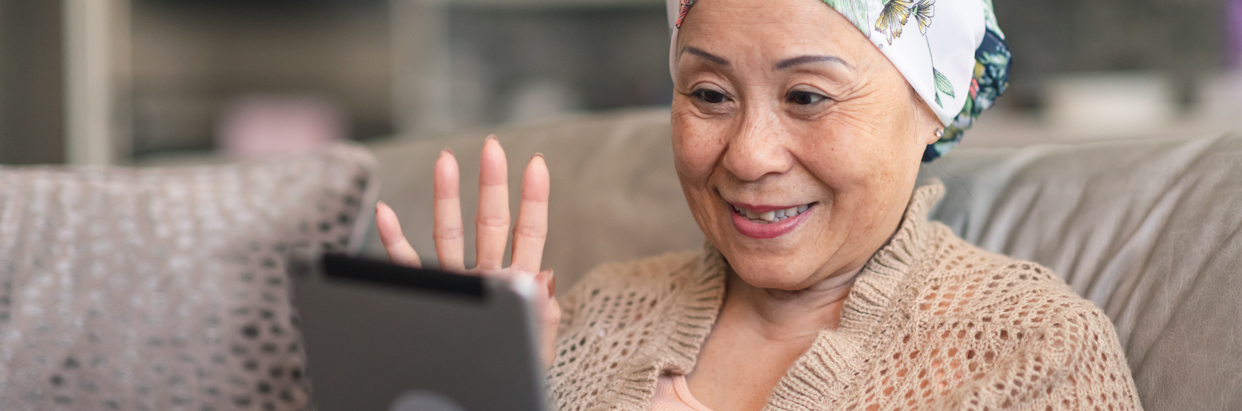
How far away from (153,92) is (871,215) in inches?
131

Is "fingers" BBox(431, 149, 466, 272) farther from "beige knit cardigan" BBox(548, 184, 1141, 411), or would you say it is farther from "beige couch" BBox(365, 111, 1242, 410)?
"beige couch" BBox(365, 111, 1242, 410)

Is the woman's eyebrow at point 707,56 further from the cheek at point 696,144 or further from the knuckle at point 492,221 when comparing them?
the knuckle at point 492,221

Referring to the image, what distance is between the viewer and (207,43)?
135 inches

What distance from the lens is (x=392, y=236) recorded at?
877 millimetres

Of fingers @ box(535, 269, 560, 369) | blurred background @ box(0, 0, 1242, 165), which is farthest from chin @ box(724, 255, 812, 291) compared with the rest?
blurred background @ box(0, 0, 1242, 165)

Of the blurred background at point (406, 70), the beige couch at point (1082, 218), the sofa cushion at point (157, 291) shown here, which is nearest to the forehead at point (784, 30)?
the beige couch at point (1082, 218)

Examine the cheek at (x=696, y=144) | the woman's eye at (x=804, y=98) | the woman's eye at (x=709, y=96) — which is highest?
the woman's eye at (x=804, y=98)

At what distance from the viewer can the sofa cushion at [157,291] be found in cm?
103

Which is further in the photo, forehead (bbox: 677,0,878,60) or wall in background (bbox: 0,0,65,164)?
wall in background (bbox: 0,0,65,164)

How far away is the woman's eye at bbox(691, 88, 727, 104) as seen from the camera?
0.87m

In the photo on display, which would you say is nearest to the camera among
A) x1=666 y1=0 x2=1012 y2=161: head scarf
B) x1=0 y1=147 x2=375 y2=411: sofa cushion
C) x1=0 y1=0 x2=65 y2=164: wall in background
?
x1=666 y1=0 x2=1012 y2=161: head scarf

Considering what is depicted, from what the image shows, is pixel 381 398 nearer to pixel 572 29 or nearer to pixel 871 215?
pixel 871 215

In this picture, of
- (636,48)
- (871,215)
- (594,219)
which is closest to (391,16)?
(636,48)

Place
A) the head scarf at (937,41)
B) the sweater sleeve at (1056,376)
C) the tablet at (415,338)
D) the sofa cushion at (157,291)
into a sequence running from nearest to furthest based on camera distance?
the tablet at (415,338) < the sweater sleeve at (1056,376) < the head scarf at (937,41) < the sofa cushion at (157,291)
